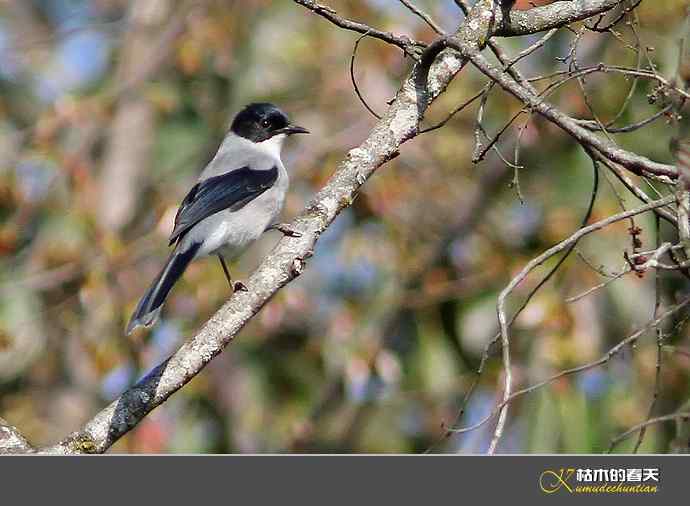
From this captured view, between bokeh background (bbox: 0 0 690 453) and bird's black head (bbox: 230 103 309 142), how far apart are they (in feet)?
4.20

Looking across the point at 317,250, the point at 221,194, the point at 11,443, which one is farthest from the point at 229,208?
the point at 317,250

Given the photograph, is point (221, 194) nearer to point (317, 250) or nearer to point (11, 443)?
point (11, 443)

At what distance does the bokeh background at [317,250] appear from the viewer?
7844mm

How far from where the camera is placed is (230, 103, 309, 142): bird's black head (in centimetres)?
617

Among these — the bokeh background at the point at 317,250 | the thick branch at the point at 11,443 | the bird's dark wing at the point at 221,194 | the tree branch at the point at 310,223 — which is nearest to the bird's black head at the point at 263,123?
the bird's dark wing at the point at 221,194

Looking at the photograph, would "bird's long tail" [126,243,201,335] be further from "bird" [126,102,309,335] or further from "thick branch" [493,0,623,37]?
"thick branch" [493,0,623,37]

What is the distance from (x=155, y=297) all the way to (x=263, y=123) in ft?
7.32

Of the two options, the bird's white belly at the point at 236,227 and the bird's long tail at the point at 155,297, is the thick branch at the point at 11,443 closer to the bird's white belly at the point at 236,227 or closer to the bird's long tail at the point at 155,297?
the bird's long tail at the point at 155,297

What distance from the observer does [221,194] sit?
5.29 m

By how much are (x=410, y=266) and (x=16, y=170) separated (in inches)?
130

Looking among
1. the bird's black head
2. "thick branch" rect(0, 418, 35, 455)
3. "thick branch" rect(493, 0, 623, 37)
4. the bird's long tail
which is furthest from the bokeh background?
"thick branch" rect(0, 418, 35, 455)

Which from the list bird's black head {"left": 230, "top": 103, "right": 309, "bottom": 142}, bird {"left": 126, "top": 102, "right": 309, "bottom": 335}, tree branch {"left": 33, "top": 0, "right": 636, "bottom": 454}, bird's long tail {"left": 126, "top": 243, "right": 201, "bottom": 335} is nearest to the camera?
tree branch {"left": 33, "top": 0, "right": 636, "bottom": 454}

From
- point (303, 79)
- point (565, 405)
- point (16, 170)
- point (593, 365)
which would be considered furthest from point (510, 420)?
point (593, 365)

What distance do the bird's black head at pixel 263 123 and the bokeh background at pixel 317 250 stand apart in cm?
128
